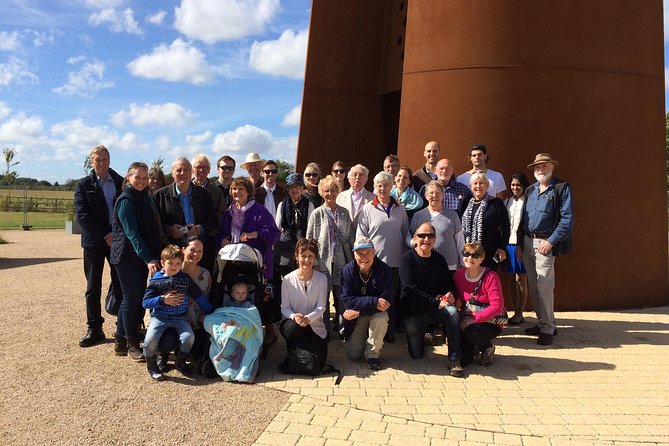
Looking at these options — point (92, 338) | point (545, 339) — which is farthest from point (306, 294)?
point (545, 339)

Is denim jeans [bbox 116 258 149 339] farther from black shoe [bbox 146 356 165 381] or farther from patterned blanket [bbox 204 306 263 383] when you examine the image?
patterned blanket [bbox 204 306 263 383]

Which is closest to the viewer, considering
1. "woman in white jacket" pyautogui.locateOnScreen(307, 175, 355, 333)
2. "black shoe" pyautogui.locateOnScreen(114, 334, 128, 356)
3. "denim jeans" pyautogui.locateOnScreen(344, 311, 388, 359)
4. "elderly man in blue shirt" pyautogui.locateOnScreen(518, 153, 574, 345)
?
"denim jeans" pyautogui.locateOnScreen(344, 311, 388, 359)

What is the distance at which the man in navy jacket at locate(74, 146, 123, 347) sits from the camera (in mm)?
5152

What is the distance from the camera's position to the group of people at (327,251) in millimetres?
4746

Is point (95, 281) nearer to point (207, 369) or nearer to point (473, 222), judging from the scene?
point (207, 369)

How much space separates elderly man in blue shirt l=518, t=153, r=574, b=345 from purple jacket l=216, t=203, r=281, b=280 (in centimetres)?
282

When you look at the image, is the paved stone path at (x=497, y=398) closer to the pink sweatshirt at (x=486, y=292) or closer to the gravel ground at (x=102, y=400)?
the gravel ground at (x=102, y=400)

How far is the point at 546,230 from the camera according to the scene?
5.61 metres

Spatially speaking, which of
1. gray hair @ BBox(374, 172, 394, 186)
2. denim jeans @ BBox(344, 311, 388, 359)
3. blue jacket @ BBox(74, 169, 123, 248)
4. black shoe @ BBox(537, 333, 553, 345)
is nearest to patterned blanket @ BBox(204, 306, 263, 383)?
denim jeans @ BBox(344, 311, 388, 359)

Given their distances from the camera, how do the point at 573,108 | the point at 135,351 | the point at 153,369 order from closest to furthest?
the point at 153,369 < the point at 135,351 < the point at 573,108

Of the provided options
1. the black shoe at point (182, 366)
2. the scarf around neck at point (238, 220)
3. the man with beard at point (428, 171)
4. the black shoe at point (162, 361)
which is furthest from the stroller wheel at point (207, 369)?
the man with beard at point (428, 171)

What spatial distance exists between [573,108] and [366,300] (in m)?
4.24

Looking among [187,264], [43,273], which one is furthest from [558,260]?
[43,273]

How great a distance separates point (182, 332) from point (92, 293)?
4.77ft
